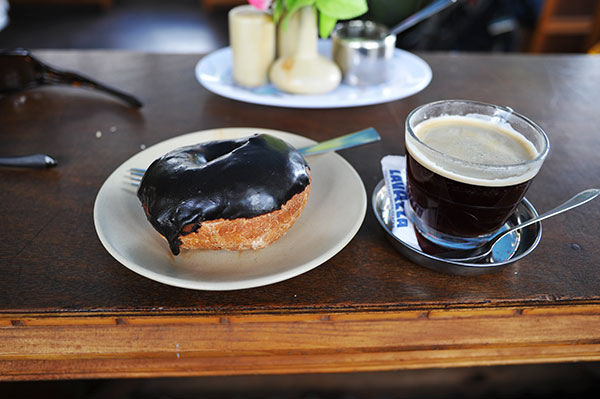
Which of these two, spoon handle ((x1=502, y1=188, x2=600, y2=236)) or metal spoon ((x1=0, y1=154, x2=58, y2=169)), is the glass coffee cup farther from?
metal spoon ((x1=0, y1=154, x2=58, y2=169))

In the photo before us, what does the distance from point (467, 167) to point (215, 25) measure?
9.54 feet

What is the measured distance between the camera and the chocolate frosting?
429mm

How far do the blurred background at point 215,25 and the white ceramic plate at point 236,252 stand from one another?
1080 mm

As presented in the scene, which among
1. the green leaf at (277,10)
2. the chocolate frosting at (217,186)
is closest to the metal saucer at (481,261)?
the chocolate frosting at (217,186)

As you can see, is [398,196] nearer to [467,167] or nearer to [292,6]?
[467,167]

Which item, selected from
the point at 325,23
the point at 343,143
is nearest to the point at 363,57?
the point at 325,23

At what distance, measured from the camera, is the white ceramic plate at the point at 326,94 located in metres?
0.80

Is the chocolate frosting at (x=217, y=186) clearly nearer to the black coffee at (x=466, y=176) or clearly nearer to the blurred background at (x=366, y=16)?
the black coffee at (x=466, y=176)

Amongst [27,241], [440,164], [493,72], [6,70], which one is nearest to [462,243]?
[440,164]

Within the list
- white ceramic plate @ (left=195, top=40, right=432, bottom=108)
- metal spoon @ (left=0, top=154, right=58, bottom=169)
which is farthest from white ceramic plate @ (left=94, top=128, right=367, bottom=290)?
white ceramic plate @ (left=195, top=40, right=432, bottom=108)

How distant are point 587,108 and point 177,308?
776 mm

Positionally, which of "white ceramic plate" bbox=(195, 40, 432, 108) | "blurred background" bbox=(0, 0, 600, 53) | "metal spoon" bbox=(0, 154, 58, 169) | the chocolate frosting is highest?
the chocolate frosting

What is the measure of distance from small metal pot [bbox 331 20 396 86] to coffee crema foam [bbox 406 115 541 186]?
1.20 ft

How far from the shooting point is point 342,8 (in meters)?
0.74
